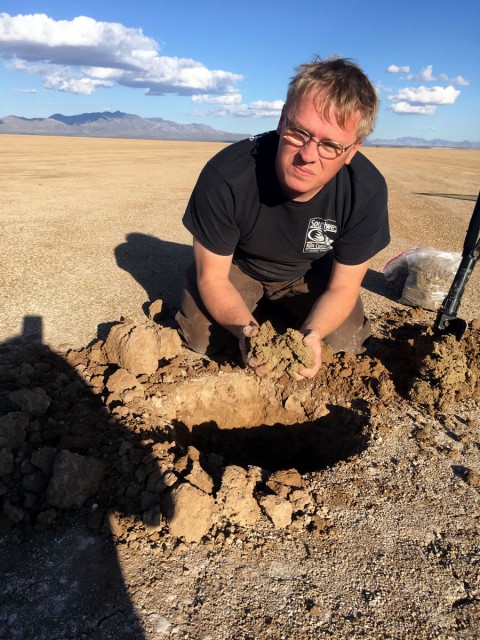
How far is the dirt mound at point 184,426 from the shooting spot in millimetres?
2039

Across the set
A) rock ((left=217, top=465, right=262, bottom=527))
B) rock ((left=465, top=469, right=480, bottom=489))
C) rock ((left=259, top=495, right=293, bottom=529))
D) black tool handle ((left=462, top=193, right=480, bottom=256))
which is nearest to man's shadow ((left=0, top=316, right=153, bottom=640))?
rock ((left=217, top=465, right=262, bottom=527))

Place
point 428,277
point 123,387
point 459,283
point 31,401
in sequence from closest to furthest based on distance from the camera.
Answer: point 31,401, point 123,387, point 459,283, point 428,277

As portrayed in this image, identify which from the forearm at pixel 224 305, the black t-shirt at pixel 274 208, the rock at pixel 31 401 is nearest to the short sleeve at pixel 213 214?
the black t-shirt at pixel 274 208

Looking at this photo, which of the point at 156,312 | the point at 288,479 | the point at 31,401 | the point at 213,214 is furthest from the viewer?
the point at 156,312

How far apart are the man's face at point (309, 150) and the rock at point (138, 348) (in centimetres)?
123

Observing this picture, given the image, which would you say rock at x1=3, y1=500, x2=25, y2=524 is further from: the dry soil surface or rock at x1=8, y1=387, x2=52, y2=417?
rock at x1=8, y1=387, x2=52, y2=417

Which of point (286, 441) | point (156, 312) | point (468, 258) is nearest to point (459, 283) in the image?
point (468, 258)

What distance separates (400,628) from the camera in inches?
67.2

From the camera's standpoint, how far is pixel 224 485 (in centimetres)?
211

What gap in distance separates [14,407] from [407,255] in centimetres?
361

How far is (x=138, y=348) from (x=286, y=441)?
3.62ft

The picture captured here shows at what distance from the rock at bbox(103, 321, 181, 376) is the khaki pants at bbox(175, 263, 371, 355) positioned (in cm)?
23

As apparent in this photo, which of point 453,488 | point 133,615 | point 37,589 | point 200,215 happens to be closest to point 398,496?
point 453,488

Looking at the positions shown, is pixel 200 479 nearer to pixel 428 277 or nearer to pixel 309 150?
pixel 309 150
